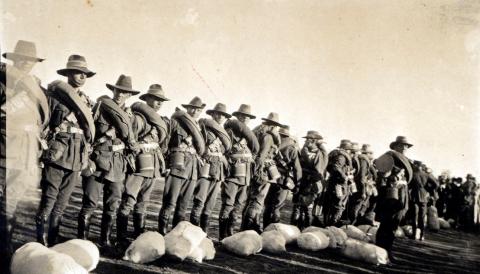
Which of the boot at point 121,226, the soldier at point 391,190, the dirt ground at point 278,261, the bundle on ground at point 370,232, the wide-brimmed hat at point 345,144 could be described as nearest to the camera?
the dirt ground at point 278,261

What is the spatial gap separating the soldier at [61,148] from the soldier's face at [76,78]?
2.4 inches

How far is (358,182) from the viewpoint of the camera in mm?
11469

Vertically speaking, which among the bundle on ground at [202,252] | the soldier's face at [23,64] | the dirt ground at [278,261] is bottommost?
the dirt ground at [278,261]

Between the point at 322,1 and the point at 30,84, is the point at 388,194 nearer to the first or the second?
the point at 322,1

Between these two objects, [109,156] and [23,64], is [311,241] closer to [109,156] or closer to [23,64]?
[109,156]

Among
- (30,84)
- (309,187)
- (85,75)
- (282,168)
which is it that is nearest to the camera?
(30,84)

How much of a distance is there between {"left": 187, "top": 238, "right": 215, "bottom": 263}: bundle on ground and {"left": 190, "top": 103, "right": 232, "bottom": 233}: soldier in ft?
4.42

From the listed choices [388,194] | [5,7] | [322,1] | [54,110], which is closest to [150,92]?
[54,110]

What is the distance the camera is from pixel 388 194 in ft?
24.4

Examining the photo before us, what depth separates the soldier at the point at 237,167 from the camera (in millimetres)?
7625

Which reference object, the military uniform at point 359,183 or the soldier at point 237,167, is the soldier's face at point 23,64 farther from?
the military uniform at point 359,183

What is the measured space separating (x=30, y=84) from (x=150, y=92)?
2.44 meters

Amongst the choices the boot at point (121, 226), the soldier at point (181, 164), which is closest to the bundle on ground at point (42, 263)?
the boot at point (121, 226)

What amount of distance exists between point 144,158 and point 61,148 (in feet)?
4.35
